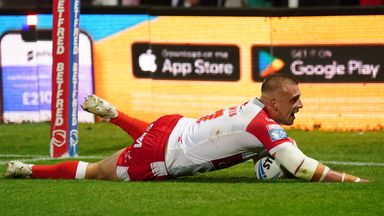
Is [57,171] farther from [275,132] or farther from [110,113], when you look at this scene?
[275,132]

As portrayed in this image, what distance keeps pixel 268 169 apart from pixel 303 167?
0.66 metres

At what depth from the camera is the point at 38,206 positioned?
7.89 metres

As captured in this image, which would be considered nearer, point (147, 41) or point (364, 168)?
point (364, 168)

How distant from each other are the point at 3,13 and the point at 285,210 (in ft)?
27.0

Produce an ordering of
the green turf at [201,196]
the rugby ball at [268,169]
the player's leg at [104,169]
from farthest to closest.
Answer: the player's leg at [104,169] < the rugby ball at [268,169] < the green turf at [201,196]

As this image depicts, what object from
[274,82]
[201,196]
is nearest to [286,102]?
[274,82]

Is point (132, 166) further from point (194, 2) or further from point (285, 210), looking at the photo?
point (194, 2)

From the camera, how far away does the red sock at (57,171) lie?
9.34 metres

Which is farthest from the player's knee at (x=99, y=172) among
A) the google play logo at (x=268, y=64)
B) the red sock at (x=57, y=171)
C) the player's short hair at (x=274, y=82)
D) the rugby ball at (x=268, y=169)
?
the google play logo at (x=268, y=64)

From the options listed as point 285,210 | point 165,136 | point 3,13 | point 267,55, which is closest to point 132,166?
point 165,136

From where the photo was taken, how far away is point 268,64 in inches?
545

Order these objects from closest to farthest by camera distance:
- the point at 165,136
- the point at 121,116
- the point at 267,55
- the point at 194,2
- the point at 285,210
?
the point at 285,210 < the point at 165,136 < the point at 121,116 < the point at 267,55 < the point at 194,2

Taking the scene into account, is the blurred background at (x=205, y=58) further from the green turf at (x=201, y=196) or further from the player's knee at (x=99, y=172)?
the player's knee at (x=99, y=172)

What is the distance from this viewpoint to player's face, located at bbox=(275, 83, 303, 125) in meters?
8.77
